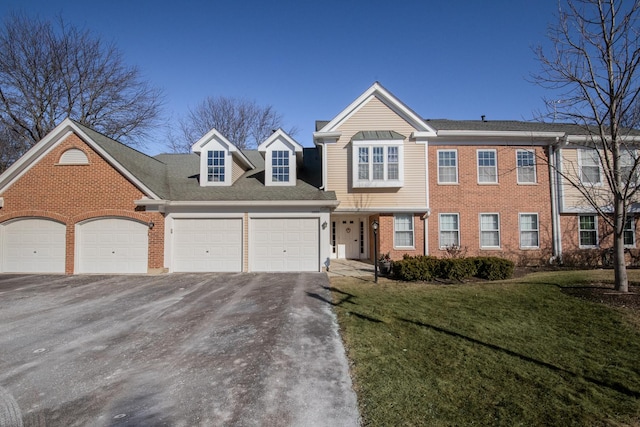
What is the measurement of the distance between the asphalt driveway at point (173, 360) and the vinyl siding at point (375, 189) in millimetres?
6104

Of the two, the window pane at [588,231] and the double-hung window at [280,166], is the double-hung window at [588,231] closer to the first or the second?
the window pane at [588,231]

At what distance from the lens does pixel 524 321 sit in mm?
6117

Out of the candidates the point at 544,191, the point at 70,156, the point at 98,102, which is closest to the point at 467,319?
the point at 544,191

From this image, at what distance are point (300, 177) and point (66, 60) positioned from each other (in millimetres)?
20262

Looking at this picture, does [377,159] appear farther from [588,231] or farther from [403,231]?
[588,231]

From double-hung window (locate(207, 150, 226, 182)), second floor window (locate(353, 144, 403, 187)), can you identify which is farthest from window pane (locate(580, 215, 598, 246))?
double-hung window (locate(207, 150, 226, 182))

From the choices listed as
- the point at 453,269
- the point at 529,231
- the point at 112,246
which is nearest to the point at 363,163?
the point at 453,269

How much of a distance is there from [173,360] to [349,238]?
11813 millimetres

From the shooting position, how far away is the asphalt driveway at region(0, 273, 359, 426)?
10.6 ft

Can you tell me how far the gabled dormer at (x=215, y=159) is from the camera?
13328 millimetres

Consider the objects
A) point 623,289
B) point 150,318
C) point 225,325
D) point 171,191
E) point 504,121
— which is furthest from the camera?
point 504,121

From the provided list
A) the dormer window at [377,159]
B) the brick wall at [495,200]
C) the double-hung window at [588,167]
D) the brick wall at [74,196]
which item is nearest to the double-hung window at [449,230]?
the brick wall at [495,200]

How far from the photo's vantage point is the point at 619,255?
7660mm

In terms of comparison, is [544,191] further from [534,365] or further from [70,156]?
[70,156]
